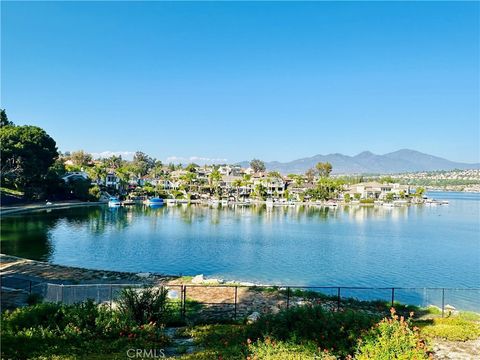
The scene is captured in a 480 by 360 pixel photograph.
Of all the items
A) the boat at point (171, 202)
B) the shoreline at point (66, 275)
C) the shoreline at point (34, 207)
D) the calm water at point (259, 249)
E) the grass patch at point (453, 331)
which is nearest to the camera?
the grass patch at point (453, 331)

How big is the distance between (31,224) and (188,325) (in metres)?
43.0

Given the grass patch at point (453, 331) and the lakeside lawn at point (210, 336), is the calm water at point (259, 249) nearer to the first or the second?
the grass patch at point (453, 331)

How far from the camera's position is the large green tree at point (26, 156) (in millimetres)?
63156

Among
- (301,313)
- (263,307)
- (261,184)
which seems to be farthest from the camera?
(261,184)

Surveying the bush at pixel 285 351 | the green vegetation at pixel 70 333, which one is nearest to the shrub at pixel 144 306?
the green vegetation at pixel 70 333

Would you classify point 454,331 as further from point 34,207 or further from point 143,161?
point 143,161

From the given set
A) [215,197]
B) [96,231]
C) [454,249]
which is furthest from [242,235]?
[215,197]

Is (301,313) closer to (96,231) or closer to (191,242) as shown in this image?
(191,242)

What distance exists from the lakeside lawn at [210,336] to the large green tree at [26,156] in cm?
6058

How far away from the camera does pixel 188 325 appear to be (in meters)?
12.0

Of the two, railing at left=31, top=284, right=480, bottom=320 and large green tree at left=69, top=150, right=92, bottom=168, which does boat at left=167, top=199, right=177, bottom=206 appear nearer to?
large green tree at left=69, top=150, right=92, bottom=168

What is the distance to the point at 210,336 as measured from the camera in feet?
33.4

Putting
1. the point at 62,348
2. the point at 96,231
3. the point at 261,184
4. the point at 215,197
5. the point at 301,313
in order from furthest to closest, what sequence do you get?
the point at 261,184
the point at 215,197
the point at 96,231
the point at 301,313
the point at 62,348

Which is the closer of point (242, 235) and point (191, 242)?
point (191, 242)
